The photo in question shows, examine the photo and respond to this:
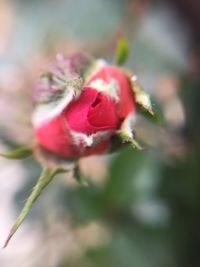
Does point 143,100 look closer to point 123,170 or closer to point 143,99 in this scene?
point 143,99

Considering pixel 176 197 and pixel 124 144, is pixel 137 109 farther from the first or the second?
pixel 176 197

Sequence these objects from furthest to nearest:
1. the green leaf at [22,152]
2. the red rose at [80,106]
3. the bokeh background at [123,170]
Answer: the bokeh background at [123,170] → the green leaf at [22,152] → the red rose at [80,106]

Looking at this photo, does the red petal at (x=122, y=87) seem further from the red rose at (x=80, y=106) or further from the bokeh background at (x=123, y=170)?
the bokeh background at (x=123, y=170)

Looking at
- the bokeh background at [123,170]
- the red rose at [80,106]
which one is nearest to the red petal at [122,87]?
the red rose at [80,106]

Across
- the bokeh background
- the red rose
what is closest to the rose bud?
the red rose

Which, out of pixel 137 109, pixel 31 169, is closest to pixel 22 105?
pixel 31 169

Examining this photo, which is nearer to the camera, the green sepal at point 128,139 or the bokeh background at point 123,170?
the green sepal at point 128,139
